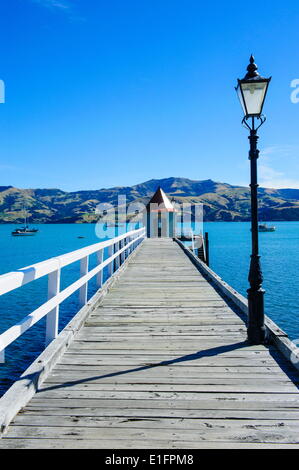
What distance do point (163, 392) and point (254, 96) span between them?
4063 mm

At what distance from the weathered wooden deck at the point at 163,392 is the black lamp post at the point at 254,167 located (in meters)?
0.27

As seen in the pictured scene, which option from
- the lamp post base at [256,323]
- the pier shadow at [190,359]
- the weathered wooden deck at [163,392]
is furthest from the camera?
the lamp post base at [256,323]

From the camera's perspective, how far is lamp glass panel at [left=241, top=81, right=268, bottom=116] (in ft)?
16.3

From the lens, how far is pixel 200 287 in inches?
350

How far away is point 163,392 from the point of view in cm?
341

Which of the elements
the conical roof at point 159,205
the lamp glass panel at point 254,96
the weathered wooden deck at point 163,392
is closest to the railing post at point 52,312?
the weathered wooden deck at point 163,392

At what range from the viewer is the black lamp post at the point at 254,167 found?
4.80 metres

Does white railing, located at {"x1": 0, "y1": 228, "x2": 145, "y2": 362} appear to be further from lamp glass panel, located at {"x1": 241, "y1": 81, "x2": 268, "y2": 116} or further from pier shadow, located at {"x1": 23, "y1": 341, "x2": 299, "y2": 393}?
lamp glass panel, located at {"x1": 241, "y1": 81, "x2": 268, "y2": 116}

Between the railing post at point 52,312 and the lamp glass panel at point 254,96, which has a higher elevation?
the lamp glass panel at point 254,96

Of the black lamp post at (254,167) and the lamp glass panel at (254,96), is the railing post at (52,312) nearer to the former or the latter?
the black lamp post at (254,167)

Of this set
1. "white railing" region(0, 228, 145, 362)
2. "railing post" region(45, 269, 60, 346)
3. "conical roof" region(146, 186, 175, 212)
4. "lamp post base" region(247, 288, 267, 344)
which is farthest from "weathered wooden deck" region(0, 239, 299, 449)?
"conical roof" region(146, 186, 175, 212)

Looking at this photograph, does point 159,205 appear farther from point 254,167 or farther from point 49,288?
point 49,288
